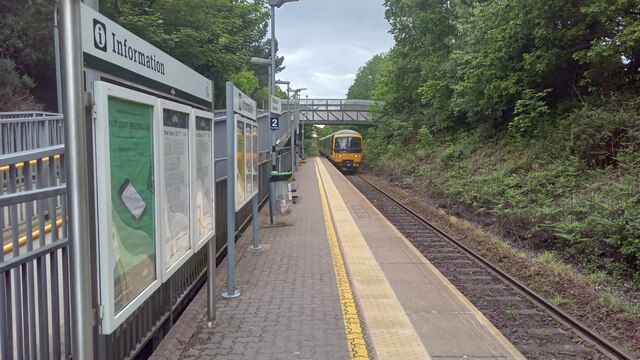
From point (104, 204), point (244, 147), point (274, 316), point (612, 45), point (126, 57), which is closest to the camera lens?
point (104, 204)

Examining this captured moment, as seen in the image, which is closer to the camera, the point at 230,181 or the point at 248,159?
the point at 230,181

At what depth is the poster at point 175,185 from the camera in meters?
3.38

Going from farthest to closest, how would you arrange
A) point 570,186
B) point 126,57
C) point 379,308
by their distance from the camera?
point 570,186 < point 379,308 < point 126,57

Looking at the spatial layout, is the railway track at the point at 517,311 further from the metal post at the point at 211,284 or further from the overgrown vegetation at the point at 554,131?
the metal post at the point at 211,284

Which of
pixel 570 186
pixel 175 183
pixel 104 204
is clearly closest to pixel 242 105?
pixel 175 183

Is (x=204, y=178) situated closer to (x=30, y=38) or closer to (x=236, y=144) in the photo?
(x=236, y=144)

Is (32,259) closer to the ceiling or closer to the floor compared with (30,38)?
closer to the floor

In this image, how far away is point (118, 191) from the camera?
101 inches

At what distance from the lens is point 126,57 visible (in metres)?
2.65

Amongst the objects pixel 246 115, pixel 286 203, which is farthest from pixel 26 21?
pixel 246 115

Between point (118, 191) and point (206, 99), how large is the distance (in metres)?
2.27

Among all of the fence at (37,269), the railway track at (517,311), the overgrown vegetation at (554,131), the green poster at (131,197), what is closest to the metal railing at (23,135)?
the fence at (37,269)

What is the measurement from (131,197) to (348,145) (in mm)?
33576

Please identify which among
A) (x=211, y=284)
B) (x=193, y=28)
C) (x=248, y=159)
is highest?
(x=193, y=28)
